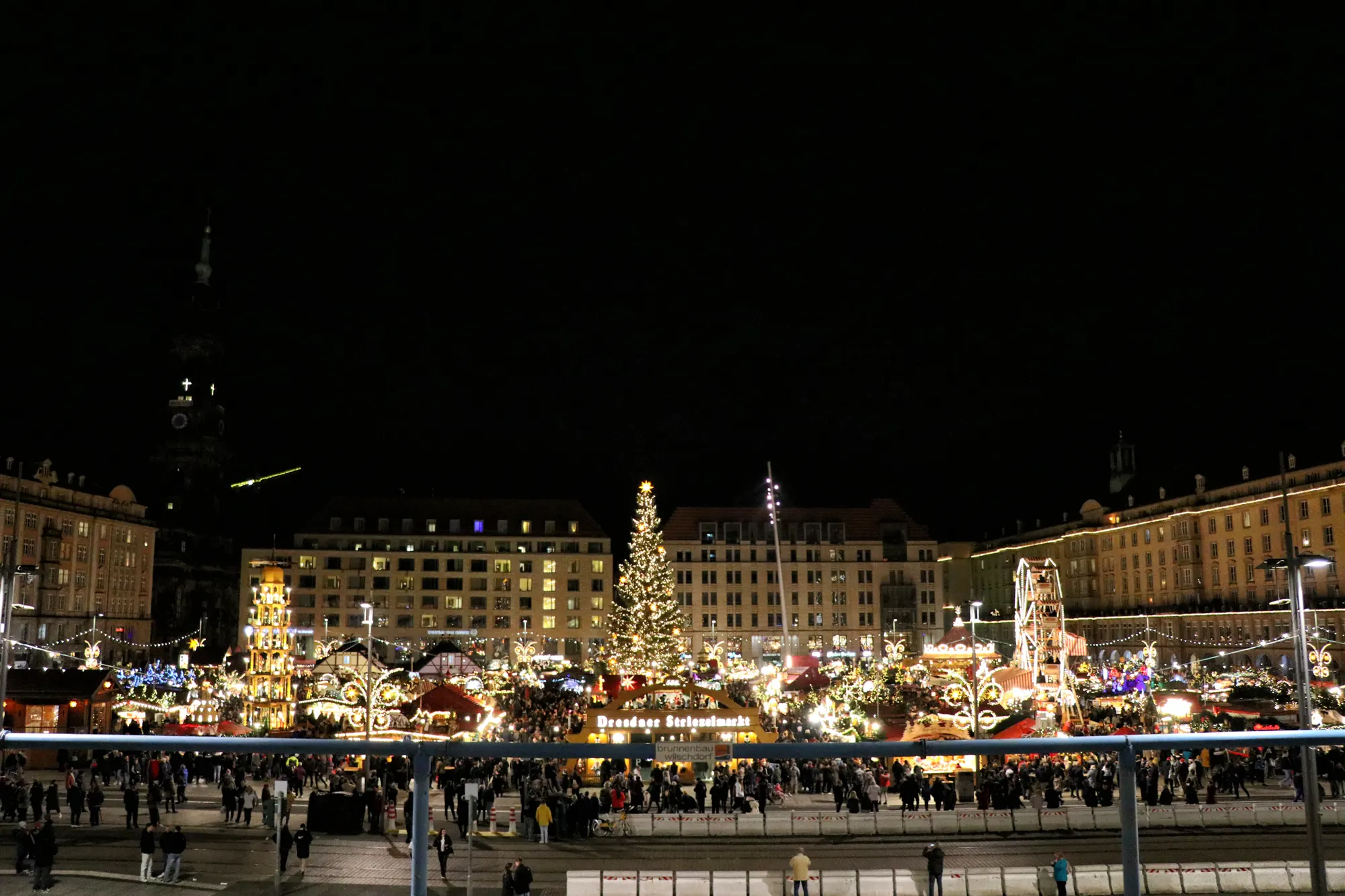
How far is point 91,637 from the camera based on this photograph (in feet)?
236

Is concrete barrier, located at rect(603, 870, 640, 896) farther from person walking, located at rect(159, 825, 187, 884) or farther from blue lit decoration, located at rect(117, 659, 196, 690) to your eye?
blue lit decoration, located at rect(117, 659, 196, 690)

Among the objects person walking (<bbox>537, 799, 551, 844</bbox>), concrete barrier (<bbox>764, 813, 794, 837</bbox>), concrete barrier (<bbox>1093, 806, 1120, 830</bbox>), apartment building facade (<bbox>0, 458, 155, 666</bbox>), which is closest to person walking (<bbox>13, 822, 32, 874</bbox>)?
person walking (<bbox>537, 799, 551, 844</bbox>)

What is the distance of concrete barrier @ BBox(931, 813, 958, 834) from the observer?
78.0 ft

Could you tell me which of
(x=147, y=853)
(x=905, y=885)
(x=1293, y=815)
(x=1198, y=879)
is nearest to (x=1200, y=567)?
(x=1293, y=815)

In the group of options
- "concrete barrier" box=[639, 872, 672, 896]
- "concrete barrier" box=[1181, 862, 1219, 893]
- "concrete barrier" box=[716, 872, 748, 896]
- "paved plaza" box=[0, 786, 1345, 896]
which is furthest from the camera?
"paved plaza" box=[0, 786, 1345, 896]

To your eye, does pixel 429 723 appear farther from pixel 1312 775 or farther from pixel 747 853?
pixel 1312 775

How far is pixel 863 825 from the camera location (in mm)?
24031

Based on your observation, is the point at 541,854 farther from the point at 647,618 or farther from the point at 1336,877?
the point at 647,618

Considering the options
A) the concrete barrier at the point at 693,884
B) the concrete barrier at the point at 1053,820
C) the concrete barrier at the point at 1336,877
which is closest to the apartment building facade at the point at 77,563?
the concrete barrier at the point at 693,884

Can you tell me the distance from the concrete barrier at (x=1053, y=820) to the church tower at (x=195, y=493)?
93.2 metres

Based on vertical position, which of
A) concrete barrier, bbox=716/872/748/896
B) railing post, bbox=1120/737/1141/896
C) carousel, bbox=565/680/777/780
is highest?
railing post, bbox=1120/737/1141/896

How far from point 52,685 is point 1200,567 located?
73.0m

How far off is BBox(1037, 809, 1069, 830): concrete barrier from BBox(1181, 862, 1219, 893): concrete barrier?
659 cm

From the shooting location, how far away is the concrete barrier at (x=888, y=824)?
23.7 m
